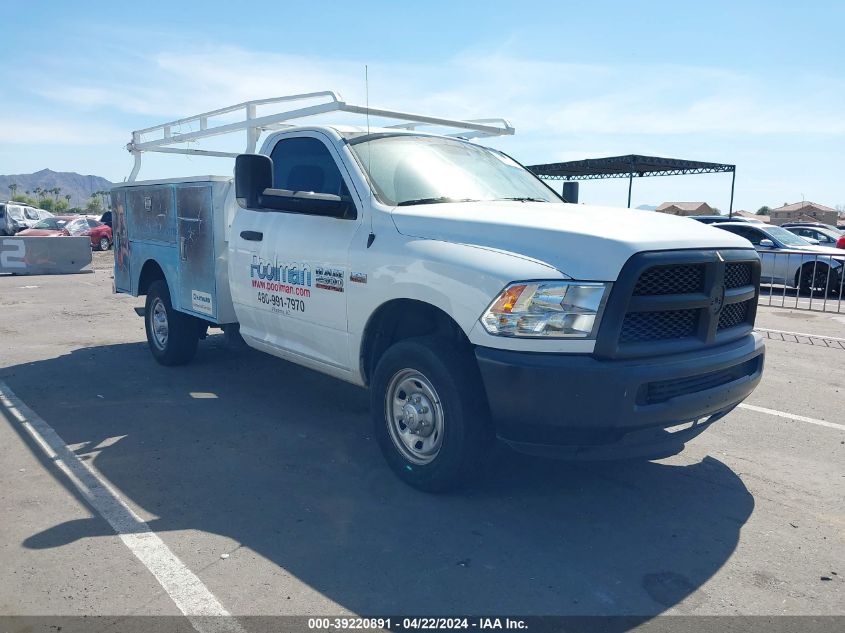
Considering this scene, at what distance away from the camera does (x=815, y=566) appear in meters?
3.44

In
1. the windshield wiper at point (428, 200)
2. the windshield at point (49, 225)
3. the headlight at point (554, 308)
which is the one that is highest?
the windshield wiper at point (428, 200)

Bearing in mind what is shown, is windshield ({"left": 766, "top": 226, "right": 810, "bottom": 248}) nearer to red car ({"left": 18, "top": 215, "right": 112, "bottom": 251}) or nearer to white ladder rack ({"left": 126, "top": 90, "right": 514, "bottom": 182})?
white ladder rack ({"left": 126, "top": 90, "right": 514, "bottom": 182})

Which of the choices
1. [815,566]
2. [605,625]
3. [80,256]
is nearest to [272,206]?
[605,625]

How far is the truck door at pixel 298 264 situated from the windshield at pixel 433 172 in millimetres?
233

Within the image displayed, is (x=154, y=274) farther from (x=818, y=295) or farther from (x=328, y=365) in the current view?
(x=818, y=295)

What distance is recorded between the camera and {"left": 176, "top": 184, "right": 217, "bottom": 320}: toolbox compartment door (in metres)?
6.20

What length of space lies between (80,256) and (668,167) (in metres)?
23.3

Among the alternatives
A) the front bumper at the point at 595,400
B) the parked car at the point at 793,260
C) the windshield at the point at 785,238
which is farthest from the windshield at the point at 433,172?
the windshield at the point at 785,238

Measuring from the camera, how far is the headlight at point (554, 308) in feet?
11.3

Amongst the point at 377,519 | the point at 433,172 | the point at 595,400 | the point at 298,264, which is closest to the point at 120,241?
the point at 298,264

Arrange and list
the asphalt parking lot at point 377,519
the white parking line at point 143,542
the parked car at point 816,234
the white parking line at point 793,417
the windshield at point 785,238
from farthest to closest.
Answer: the parked car at point 816,234
the windshield at point 785,238
the white parking line at point 793,417
the asphalt parking lot at point 377,519
the white parking line at point 143,542

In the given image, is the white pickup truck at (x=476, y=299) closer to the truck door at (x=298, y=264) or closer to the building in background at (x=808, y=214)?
the truck door at (x=298, y=264)

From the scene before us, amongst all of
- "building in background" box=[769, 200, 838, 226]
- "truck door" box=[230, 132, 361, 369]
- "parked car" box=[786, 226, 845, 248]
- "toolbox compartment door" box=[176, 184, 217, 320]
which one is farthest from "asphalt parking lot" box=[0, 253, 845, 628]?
"building in background" box=[769, 200, 838, 226]

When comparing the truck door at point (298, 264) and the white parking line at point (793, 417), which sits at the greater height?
the truck door at point (298, 264)
